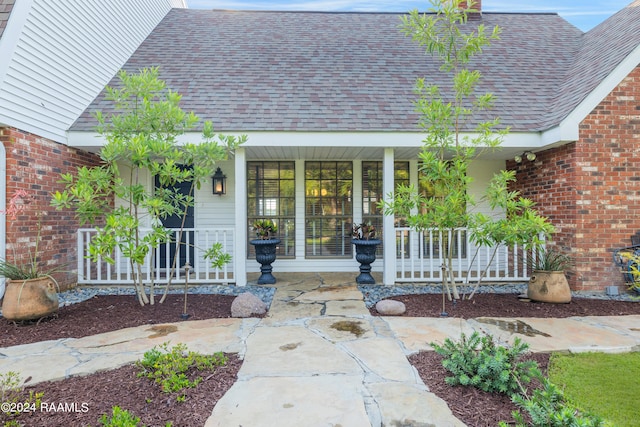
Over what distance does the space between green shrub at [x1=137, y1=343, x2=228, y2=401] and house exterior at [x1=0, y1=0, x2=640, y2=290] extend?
7.24ft

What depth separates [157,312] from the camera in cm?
429

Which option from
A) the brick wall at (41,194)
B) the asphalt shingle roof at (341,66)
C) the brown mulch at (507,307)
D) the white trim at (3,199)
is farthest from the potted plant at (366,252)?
the white trim at (3,199)

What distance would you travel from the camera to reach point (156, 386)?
239cm

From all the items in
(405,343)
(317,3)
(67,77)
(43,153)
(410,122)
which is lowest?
(405,343)

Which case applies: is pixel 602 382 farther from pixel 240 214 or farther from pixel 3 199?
pixel 3 199

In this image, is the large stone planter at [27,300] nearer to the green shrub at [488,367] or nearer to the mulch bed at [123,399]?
the mulch bed at [123,399]

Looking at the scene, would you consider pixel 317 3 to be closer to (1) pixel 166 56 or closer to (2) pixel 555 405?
(1) pixel 166 56

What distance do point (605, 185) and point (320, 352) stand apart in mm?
5164

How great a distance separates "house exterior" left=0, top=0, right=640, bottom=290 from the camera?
535cm

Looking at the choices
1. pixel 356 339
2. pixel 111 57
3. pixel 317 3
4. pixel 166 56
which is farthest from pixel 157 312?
pixel 317 3

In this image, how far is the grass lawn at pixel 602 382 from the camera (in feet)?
7.66

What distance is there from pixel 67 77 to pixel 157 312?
4003mm

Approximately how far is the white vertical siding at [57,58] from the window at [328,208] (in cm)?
418

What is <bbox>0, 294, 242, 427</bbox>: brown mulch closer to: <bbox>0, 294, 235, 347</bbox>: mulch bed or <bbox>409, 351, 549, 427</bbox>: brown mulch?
<bbox>0, 294, 235, 347</bbox>: mulch bed
